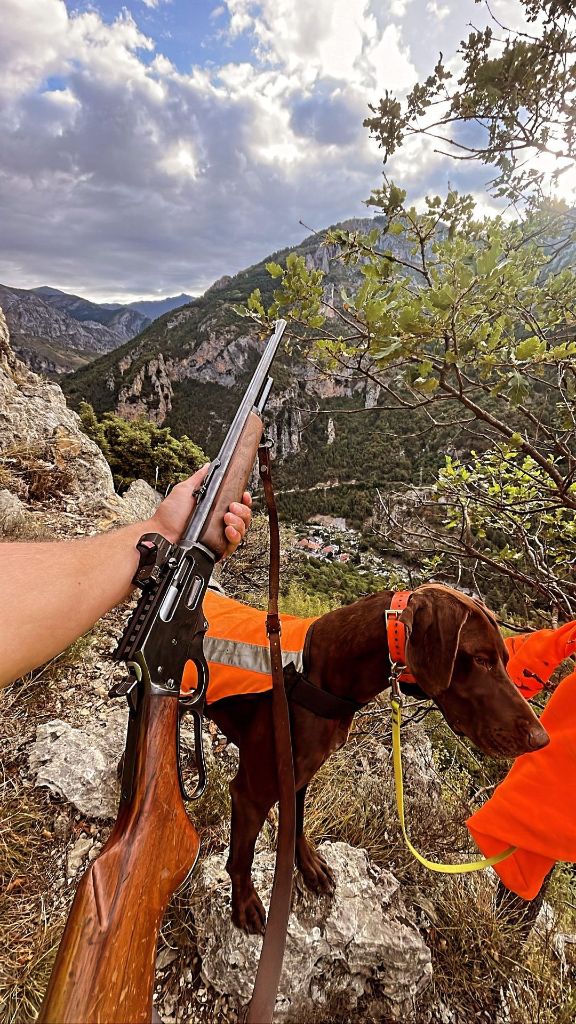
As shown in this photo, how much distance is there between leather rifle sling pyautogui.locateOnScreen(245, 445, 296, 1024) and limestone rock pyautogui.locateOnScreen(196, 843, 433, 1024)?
1.88ft

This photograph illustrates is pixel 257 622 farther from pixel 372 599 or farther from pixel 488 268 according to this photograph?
pixel 488 268

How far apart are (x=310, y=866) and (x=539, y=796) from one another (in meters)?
1.18

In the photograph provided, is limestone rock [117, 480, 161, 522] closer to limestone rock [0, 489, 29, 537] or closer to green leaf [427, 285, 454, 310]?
limestone rock [0, 489, 29, 537]

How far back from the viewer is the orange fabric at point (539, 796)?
148 cm

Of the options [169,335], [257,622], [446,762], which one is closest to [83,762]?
[257,622]

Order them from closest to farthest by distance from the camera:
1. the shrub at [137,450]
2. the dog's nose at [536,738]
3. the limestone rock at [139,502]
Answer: the dog's nose at [536,738]
the limestone rock at [139,502]
the shrub at [137,450]

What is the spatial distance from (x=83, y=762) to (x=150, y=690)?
177 cm

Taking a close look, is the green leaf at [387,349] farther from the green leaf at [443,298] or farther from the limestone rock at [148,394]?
the limestone rock at [148,394]

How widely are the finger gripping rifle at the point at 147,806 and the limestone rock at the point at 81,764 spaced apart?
4.74ft

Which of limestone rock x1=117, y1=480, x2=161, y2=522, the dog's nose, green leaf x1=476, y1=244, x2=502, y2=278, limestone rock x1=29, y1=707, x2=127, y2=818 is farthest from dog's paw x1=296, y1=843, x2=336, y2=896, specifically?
limestone rock x1=117, y1=480, x2=161, y2=522

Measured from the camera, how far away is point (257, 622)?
2096 mm

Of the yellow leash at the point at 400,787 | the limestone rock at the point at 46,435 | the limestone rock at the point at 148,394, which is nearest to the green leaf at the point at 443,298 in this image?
the yellow leash at the point at 400,787

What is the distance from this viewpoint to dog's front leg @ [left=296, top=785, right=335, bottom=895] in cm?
197

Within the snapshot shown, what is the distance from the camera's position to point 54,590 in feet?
4.34
